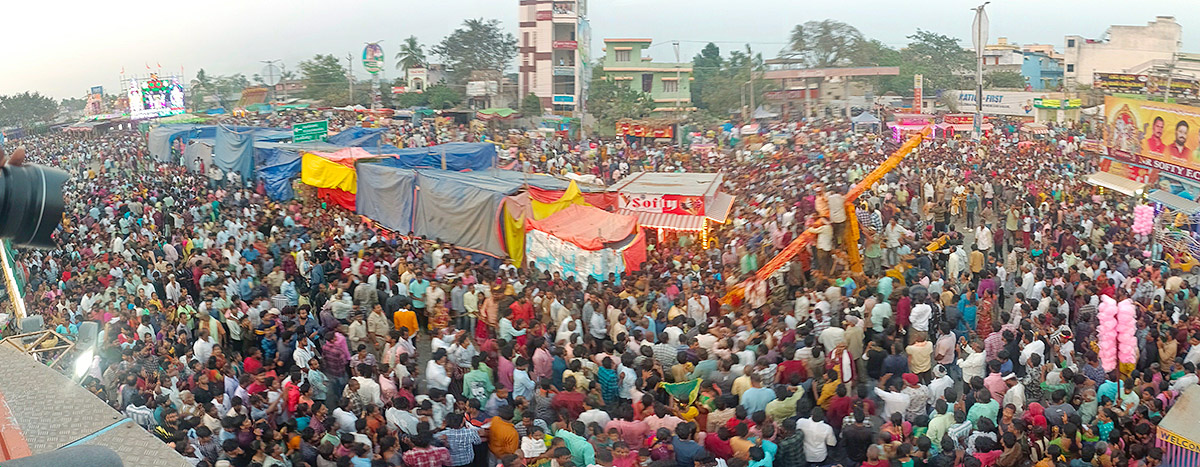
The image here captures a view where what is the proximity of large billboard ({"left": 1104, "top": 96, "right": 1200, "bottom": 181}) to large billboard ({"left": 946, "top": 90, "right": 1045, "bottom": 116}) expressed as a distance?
23055mm

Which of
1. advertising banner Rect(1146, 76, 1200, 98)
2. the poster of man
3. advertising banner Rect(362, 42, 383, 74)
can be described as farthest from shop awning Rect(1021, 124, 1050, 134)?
advertising banner Rect(362, 42, 383, 74)

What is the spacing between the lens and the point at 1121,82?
26.6 metres

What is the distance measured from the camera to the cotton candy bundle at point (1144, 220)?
509 inches

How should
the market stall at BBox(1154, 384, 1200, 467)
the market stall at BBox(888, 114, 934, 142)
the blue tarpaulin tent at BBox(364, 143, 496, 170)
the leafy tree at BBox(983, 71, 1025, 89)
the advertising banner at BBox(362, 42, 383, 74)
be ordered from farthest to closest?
the advertising banner at BBox(362, 42, 383, 74) < the leafy tree at BBox(983, 71, 1025, 89) < the market stall at BBox(888, 114, 934, 142) < the blue tarpaulin tent at BBox(364, 143, 496, 170) < the market stall at BBox(1154, 384, 1200, 467)

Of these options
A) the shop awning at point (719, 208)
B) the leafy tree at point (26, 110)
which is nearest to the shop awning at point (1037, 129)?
the shop awning at point (719, 208)

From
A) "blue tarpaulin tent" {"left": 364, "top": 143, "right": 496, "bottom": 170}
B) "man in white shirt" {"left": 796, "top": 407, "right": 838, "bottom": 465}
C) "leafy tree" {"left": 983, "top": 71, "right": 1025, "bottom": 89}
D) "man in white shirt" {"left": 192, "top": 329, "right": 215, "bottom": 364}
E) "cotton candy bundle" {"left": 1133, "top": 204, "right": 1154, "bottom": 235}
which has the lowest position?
"man in white shirt" {"left": 796, "top": 407, "right": 838, "bottom": 465}

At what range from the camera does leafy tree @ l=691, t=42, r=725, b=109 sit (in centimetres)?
5116

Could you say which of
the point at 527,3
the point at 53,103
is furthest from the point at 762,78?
the point at 53,103

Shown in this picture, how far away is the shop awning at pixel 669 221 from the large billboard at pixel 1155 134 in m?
8.15

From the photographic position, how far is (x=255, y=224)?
15.1 metres

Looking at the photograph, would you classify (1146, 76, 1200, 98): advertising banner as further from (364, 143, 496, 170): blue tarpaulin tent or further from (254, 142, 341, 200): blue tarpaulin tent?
(254, 142, 341, 200): blue tarpaulin tent

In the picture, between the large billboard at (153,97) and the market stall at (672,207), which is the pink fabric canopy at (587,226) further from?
the large billboard at (153,97)

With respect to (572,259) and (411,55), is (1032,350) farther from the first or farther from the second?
(411,55)

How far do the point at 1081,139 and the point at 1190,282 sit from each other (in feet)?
62.3
